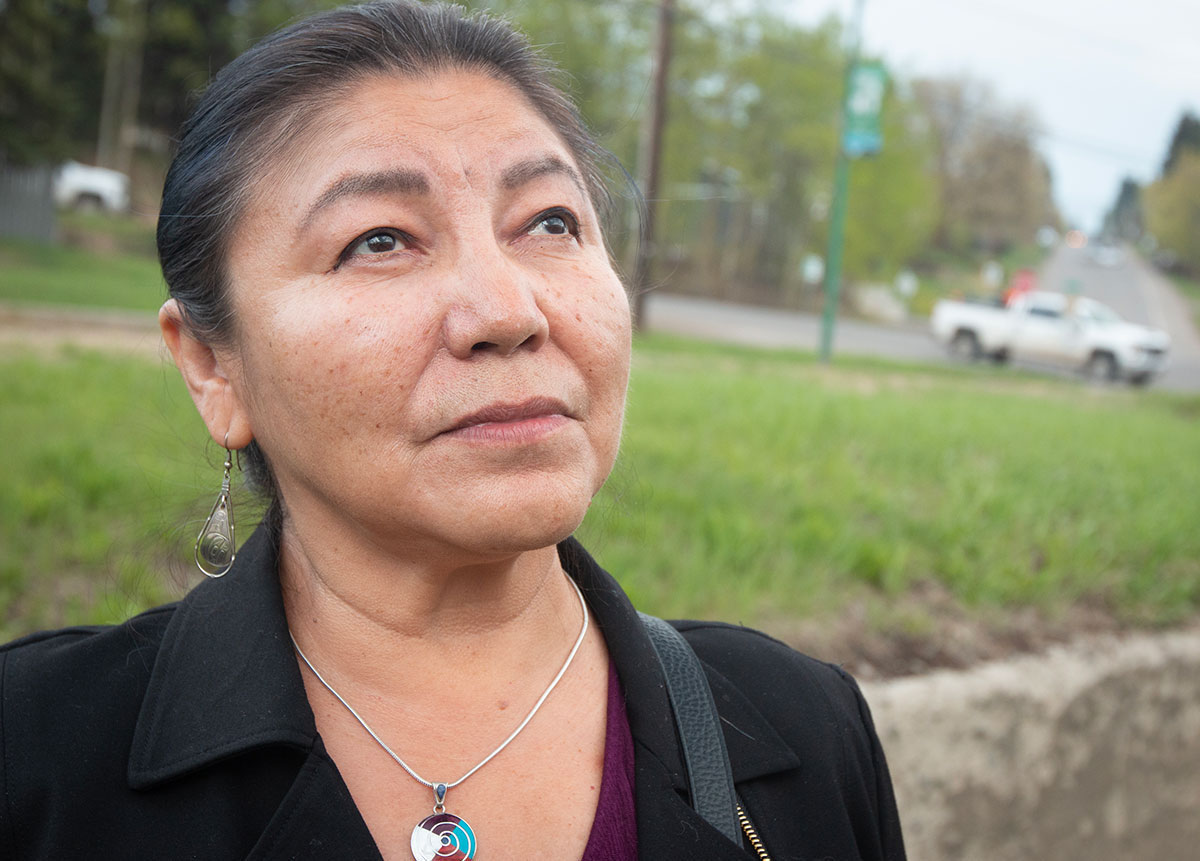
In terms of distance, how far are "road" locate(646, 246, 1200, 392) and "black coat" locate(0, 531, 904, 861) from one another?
21.7m

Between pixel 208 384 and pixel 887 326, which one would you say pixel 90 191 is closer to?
pixel 887 326

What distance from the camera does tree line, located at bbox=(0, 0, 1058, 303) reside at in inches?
1094

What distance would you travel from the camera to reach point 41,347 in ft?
26.9

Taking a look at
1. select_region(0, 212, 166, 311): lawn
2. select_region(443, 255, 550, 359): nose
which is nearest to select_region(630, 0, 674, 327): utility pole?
select_region(0, 212, 166, 311): lawn

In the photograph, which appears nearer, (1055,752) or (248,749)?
(248,749)

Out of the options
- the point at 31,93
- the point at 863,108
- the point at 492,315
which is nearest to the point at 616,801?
the point at 492,315

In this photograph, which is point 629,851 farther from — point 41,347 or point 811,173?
point 811,173

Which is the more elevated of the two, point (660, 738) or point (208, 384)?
point (208, 384)

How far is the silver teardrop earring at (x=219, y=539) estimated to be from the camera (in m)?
1.72

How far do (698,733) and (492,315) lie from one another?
2.29 feet

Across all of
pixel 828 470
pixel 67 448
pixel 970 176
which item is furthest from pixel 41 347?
pixel 970 176

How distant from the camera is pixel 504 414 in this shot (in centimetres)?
140

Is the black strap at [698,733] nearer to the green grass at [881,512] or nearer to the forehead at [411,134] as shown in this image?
the green grass at [881,512]

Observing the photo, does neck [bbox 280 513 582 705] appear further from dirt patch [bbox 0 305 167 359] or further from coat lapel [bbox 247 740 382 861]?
dirt patch [bbox 0 305 167 359]
